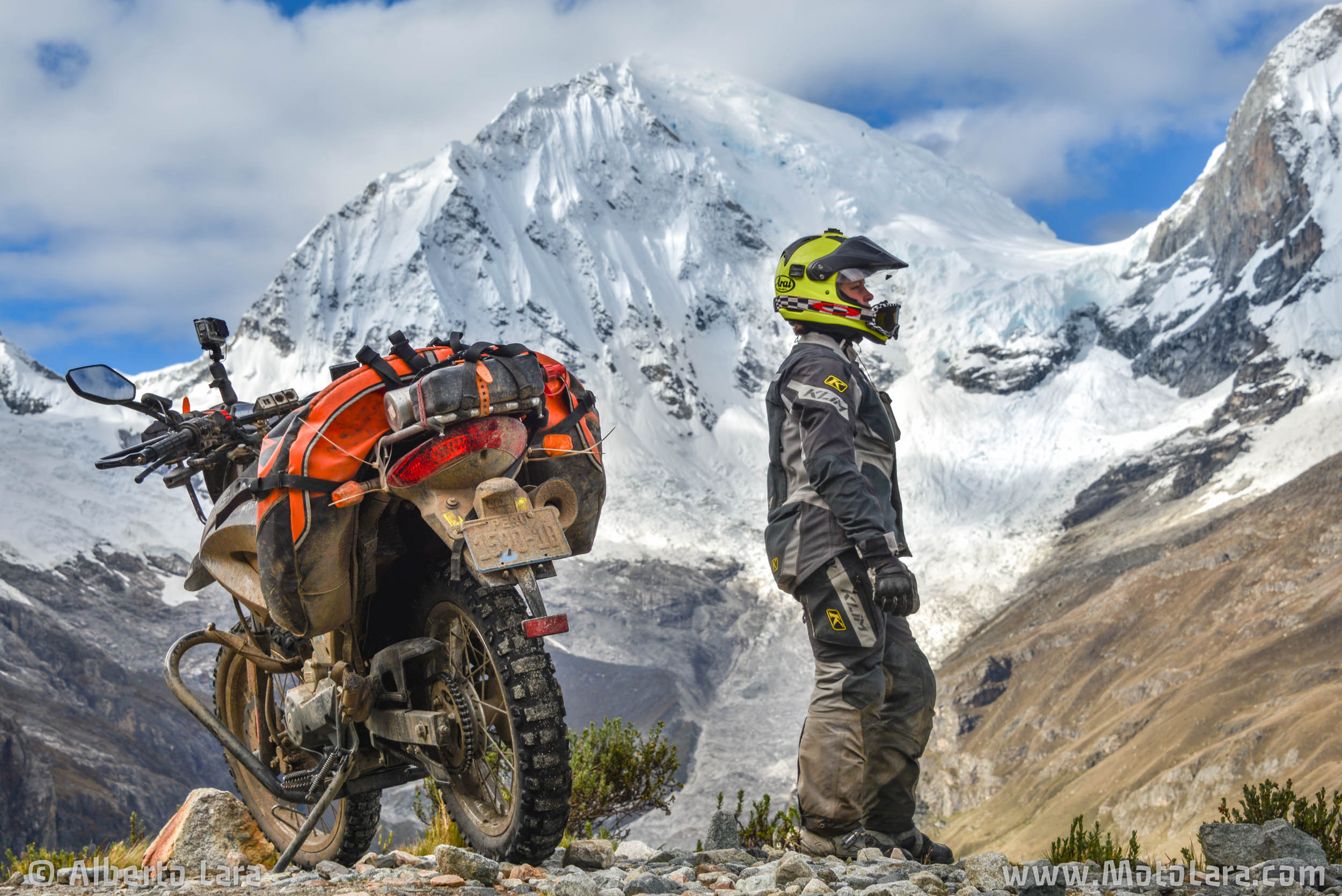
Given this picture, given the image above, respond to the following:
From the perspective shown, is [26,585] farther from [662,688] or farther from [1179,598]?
[1179,598]

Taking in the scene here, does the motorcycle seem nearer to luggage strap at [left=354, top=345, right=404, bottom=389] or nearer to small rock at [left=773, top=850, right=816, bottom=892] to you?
luggage strap at [left=354, top=345, right=404, bottom=389]

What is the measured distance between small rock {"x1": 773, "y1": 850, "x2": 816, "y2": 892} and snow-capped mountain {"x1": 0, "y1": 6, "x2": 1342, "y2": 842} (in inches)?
1877

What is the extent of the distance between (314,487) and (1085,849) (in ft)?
9.84

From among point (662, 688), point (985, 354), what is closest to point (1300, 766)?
point (662, 688)

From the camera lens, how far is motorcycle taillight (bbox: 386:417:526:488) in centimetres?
418

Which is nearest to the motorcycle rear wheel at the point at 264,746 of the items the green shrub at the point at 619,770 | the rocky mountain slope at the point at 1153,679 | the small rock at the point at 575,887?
the small rock at the point at 575,887

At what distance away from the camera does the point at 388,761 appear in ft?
15.1

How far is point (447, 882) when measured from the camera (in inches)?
145

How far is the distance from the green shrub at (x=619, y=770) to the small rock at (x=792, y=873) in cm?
447

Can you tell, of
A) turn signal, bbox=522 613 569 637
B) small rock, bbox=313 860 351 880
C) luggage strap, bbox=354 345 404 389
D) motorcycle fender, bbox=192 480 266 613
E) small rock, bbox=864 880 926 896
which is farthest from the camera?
motorcycle fender, bbox=192 480 266 613

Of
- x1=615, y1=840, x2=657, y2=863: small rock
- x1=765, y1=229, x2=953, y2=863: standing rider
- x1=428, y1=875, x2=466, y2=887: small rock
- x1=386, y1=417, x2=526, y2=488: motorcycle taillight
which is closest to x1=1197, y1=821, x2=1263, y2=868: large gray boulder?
x1=765, y1=229, x2=953, y2=863: standing rider

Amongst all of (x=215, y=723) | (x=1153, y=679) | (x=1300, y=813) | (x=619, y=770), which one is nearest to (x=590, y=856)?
Answer: (x=215, y=723)

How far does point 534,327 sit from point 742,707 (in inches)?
1728

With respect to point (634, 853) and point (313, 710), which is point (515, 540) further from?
point (634, 853)
